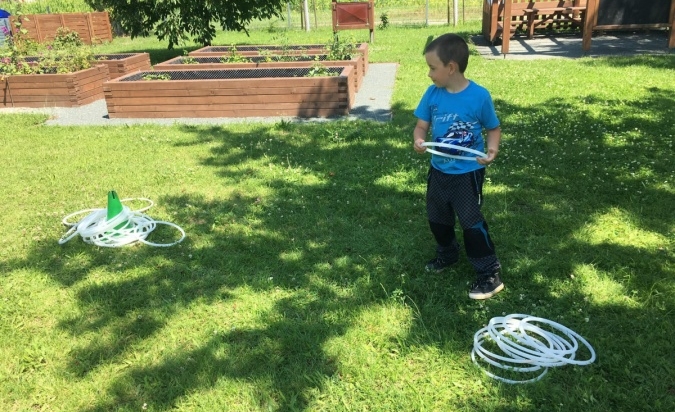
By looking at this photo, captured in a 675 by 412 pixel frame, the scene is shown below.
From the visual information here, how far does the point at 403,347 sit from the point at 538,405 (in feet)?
2.48

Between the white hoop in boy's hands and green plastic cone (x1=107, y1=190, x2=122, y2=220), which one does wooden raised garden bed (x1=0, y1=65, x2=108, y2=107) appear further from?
the white hoop in boy's hands

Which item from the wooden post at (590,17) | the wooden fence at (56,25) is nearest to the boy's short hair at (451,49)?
the wooden post at (590,17)

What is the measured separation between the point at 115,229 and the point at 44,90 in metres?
6.80

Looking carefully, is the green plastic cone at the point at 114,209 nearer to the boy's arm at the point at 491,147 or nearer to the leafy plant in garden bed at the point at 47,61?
the boy's arm at the point at 491,147

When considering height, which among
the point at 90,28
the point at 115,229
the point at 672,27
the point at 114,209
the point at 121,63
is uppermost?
the point at 90,28

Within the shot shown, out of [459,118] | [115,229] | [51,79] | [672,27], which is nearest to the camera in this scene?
[459,118]

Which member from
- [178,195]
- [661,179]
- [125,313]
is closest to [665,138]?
[661,179]

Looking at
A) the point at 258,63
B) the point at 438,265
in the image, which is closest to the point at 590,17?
the point at 258,63

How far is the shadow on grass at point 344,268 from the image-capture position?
2840mm

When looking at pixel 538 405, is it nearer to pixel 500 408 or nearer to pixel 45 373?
pixel 500 408

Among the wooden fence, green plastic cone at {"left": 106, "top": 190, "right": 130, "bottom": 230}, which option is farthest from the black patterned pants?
the wooden fence

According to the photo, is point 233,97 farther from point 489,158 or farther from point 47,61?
point 489,158

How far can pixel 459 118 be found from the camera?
3170mm

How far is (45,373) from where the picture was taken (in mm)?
2936
